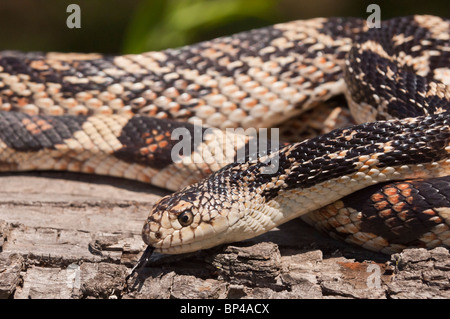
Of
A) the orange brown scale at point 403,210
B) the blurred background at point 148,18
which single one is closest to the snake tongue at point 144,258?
the orange brown scale at point 403,210

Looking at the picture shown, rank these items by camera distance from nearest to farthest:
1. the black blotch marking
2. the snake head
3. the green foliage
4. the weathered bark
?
the weathered bark < the snake head < the black blotch marking < the green foliage

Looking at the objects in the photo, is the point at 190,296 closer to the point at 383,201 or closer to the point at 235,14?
the point at 383,201

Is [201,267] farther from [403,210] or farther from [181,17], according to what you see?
[181,17]

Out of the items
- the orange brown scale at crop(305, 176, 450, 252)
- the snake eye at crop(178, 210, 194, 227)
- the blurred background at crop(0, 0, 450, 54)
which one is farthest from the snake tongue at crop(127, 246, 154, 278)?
the blurred background at crop(0, 0, 450, 54)

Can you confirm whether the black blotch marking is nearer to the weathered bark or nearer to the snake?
the snake

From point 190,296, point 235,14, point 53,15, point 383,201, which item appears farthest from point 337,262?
point 53,15

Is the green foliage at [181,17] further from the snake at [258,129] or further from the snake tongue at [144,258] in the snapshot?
the snake tongue at [144,258]
